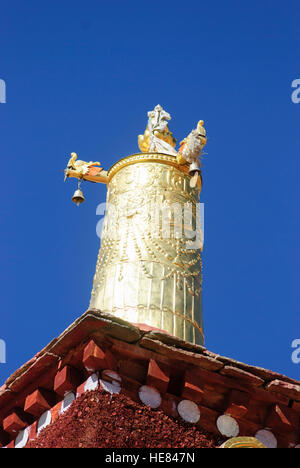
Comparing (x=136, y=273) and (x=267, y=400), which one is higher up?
(x=136, y=273)

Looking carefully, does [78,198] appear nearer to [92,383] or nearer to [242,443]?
[92,383]

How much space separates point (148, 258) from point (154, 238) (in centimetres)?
28

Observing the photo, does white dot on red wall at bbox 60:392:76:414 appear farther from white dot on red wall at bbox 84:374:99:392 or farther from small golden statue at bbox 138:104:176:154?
small golden statue at bbox 138:104:176:154

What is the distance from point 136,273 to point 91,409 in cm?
207

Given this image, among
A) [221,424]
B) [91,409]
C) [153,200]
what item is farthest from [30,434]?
[153,200]

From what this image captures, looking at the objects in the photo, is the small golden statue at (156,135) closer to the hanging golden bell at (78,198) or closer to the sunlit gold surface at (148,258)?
the sunlit gold surface at (148,258)

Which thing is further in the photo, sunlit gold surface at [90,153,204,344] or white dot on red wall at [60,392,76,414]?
sunlit gold surface at [90,153,204,344]

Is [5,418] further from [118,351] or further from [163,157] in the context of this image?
[163,157]

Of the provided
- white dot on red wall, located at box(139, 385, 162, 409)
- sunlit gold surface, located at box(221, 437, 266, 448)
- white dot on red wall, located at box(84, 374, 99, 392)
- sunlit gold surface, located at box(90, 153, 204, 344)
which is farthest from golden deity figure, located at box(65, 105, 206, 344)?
sunlit gold surface, located at box(221, 437, 266, 448)

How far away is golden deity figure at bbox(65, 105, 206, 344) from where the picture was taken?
7500 millimetres

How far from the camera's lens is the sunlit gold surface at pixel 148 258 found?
7465 mm

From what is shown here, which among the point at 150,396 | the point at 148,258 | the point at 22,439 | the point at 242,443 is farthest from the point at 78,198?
the point at 242,443

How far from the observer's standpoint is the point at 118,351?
6.13 meters

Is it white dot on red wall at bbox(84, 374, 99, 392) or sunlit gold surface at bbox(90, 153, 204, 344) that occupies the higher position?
sunlit gold surface at bbox(90, 153, 204, 344)
